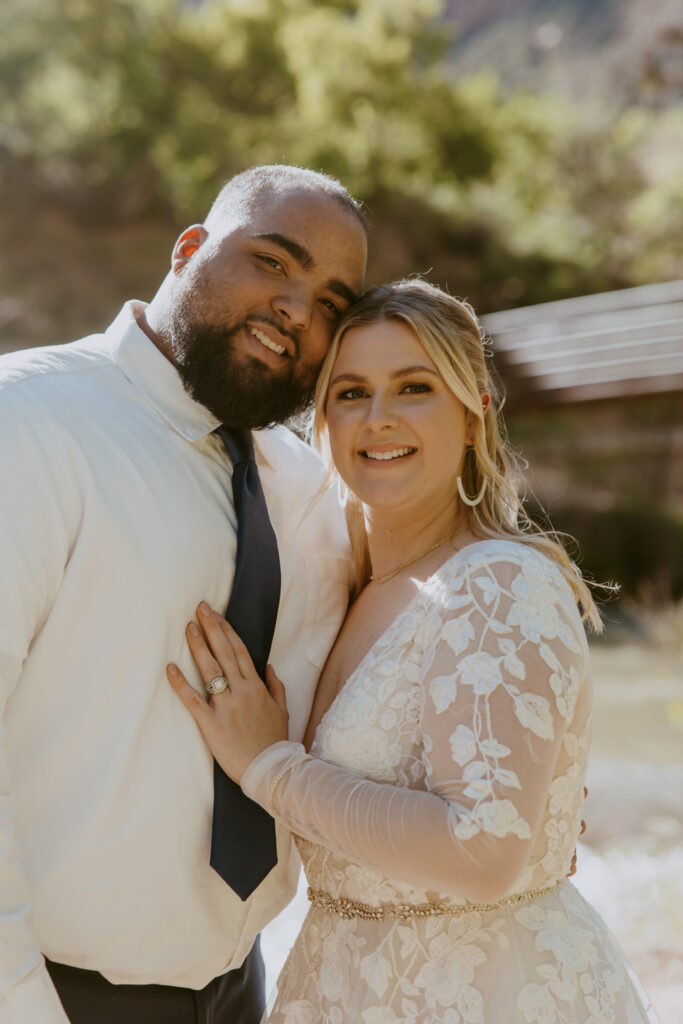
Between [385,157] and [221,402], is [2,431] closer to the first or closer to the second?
[221,402]

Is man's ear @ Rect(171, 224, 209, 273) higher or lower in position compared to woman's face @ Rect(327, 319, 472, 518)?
higher

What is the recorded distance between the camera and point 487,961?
5.32ft

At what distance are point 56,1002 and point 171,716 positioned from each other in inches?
17.6

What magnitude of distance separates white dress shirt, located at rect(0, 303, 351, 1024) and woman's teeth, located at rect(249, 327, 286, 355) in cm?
31

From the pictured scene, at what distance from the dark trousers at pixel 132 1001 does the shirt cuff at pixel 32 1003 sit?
0.22 meters

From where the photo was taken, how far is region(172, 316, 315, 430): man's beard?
72.9 inches

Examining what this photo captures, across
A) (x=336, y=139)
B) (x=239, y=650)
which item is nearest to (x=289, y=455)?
(x=239, y=650)

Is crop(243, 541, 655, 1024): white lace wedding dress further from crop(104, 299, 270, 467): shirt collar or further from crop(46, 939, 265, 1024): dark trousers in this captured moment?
crop(104, 299, 270, 467): shirt collar

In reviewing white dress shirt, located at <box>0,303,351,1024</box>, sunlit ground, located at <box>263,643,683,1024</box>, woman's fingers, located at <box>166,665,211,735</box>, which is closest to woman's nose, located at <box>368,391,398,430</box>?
white dress shirt, located at <box>0,303,351,1024</box>

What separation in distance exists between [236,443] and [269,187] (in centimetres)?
54

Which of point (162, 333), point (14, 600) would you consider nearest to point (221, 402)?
point (162, 333)

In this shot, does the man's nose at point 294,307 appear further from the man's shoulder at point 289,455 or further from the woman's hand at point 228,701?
the woman's hand at point 228,701

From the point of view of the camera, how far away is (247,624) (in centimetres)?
176

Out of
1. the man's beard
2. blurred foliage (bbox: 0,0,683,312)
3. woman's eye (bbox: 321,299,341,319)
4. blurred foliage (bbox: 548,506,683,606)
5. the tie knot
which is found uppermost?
blurred foliage (bbox: 0,0,683,312)
